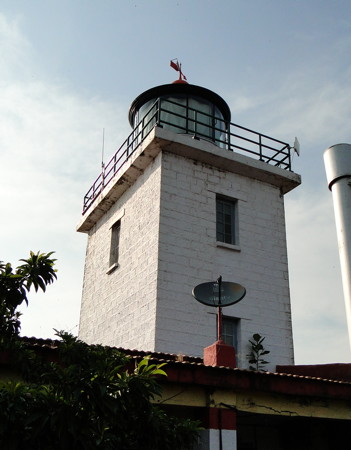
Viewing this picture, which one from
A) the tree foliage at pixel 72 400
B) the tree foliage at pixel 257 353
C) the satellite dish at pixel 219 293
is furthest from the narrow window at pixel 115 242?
the tree foliage at pixel 72 400

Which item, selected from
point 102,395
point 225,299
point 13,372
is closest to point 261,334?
point 225,299

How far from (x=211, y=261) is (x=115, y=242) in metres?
3.83

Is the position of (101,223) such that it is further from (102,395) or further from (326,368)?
(102,395)

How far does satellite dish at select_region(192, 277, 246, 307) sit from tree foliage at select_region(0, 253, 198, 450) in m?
4.01

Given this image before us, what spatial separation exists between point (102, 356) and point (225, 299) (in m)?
4.87

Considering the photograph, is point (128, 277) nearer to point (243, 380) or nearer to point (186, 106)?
point (186, 106)

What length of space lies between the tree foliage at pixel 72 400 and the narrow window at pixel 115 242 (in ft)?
37.6

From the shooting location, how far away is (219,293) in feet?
32.5

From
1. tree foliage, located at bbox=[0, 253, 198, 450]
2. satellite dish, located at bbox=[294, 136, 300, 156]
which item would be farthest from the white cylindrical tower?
tree foliage, located at bbox=[0, 253, 198, 450]

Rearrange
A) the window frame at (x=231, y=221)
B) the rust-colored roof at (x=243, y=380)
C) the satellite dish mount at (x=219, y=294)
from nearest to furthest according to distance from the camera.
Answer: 1. the rust-colored roof at (x=243, y=380)
2. the satellite dish mount at (x=219, y=294)
3. the window frame at (x=231, y=221)

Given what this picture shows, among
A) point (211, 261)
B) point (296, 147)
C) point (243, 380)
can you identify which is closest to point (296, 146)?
point (296, 147)

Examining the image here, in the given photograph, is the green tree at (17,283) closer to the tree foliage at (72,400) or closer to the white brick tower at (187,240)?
the tree foliage at (72,400)

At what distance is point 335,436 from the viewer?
10391 millimetres

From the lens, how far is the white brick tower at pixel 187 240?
46.8 feet
